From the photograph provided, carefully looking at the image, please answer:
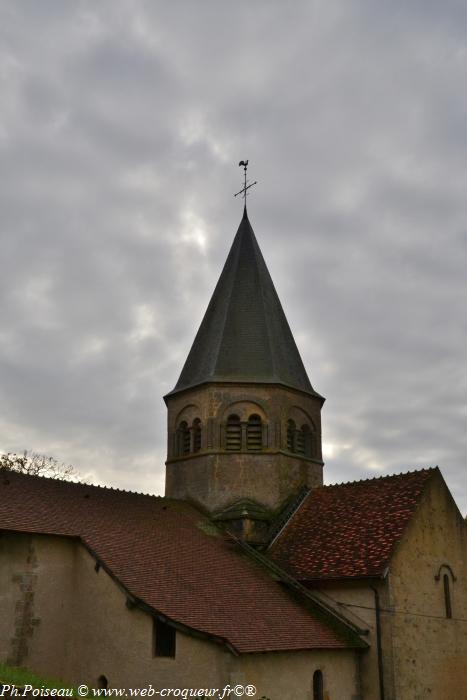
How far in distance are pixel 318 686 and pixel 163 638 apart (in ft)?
15.0

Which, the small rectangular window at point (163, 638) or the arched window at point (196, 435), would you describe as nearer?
the small rectangular window at point (163, 638)

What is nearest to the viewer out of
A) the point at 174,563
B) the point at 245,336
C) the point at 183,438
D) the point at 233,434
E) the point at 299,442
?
the point at 174,563

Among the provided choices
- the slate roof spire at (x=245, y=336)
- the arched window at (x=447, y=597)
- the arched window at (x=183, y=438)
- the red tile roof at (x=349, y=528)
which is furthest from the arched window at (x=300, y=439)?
the arched window at (x=447, y=597)

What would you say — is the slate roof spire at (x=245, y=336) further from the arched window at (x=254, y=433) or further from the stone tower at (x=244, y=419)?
the arched window at (x=254, y=433)

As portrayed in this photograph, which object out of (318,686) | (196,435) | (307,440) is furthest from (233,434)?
(318,686)

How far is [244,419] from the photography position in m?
27.1

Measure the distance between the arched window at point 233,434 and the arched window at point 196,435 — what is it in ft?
4.17

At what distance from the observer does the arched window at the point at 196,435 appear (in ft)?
90.5

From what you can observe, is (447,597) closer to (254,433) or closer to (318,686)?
(318,686)

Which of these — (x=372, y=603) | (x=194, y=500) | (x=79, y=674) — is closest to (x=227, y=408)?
(x=194, y=500)

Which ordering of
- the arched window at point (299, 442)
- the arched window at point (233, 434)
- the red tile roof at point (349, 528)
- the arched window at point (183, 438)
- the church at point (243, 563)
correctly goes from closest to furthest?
the church at point (243, 563) → the red tile roof at point (349, 528) → the arched window at point (233, 434) → the arched window at point (299, 442) → the arched window at point (183, 438)

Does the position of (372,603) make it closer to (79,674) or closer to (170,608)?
(170,608)

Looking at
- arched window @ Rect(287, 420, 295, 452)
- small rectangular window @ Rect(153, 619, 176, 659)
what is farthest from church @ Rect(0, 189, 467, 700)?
arched window @ Rect(287, 420, 295, 452)

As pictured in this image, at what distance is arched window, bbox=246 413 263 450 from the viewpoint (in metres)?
26.9
